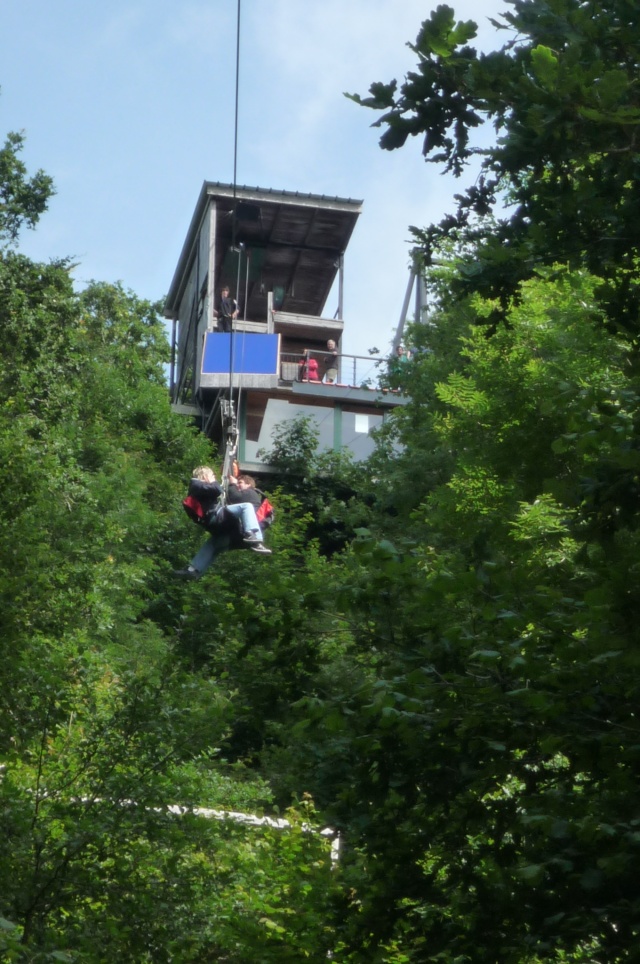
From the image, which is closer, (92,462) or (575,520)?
(575,520)

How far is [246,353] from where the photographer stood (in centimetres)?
4378

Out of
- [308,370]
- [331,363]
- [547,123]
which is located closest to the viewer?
[547,123]

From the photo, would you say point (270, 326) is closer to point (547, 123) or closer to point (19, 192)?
point (19, 192)

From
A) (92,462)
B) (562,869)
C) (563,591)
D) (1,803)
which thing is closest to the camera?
(562,869)

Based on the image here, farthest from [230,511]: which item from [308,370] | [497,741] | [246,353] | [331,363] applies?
[331,363]

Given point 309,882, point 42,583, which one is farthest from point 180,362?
point 309,882

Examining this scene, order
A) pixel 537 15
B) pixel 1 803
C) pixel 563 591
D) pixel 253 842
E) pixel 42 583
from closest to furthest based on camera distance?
pixel 537 15
pixel 563 591
pixel 1 803
pixel 253 842
pixel 42 583

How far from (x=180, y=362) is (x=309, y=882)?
4242 centimetres

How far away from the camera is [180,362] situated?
5228 cm

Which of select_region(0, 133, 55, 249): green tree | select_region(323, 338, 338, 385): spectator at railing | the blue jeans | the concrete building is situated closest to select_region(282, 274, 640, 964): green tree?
the blue jeans

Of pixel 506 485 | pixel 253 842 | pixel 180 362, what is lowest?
pixel 253 842

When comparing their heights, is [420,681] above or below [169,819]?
above

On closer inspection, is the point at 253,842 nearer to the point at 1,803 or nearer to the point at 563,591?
the point at 1,803

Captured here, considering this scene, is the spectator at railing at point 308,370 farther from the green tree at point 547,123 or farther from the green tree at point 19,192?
the green tree at point 547,123
